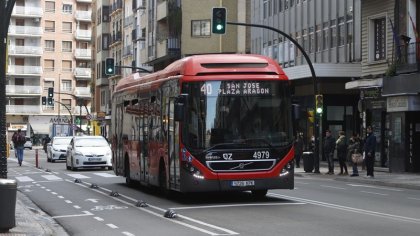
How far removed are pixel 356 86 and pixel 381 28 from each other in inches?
112

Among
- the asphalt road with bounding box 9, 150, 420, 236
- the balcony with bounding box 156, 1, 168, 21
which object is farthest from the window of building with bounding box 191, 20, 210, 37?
the asphalt road with bounding box 9, 150, 420, 236

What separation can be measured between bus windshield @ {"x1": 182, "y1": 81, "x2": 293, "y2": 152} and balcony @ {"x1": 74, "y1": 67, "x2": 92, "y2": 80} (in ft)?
330

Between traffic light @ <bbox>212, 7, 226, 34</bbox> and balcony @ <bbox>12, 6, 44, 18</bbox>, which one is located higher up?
balcony @ <bbox>12, 6, 44, 18</bbox>

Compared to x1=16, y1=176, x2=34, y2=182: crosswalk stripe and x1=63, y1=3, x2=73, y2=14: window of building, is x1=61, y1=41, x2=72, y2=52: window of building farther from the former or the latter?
x1=16, y1=176, x2=34, y2=182: crosswalk stripe

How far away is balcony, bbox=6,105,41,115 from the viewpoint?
111m

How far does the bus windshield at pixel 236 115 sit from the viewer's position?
17.0 metres

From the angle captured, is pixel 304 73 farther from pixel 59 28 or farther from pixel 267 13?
pixel 59 28

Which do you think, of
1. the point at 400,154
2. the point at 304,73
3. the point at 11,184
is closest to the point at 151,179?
the point at 11,184

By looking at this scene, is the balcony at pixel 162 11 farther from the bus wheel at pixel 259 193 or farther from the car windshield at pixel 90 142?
the bus wheel at pixel 259 193

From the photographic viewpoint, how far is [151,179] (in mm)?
20203

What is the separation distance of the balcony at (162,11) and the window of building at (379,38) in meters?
31.4

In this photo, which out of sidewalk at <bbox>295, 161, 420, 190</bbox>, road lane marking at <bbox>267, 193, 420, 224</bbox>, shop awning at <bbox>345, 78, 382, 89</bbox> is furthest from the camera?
shop awning at <bbox>345, 78, 382, 89</bbox>

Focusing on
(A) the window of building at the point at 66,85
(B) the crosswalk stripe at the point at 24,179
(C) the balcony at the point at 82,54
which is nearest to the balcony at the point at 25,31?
(C) the balcony at the point at 82,54

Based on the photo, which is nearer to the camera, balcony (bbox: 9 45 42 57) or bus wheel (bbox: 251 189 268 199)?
bus wheel (bbox: 251 189 268 199)
